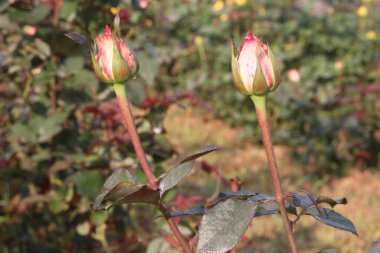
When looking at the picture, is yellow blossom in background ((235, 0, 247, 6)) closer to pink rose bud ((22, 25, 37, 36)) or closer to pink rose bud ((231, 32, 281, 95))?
pink rose bud ((22, 25, 37, 36))

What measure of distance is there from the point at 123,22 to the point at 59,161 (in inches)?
20.2

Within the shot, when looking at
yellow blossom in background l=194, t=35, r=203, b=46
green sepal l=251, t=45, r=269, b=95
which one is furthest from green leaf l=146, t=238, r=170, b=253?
yellow blossom in background l=194, t=35, r=203, b=46

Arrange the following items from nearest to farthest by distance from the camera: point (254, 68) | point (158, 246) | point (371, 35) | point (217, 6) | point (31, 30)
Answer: point (254, 68), point (158, 246), point (31, 30), point (371, 35), point (217, 6)

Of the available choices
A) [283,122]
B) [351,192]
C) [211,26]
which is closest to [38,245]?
[351,192]

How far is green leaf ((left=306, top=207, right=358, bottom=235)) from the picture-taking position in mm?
882

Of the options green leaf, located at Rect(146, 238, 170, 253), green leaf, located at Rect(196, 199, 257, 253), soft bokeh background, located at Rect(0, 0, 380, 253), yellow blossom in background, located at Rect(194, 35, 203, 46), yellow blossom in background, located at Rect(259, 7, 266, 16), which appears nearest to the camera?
green leaf, located at Rect(196, 199, 257, 253)

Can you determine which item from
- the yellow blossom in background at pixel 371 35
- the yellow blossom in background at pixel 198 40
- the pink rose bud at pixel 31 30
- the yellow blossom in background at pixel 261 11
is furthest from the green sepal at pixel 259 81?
the yellow blossom in background at pixel 198 40

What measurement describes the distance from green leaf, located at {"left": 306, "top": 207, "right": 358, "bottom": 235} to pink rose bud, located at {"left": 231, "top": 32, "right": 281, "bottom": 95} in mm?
201

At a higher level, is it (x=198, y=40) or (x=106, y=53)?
(x=106, y=53)

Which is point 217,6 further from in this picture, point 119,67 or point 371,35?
point 119,67

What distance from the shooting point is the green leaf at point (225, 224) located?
2.71ft

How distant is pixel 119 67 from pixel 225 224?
0.27 m

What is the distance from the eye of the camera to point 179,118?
15.0 ft

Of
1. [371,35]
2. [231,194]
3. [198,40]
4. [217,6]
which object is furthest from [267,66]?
[217,6]
